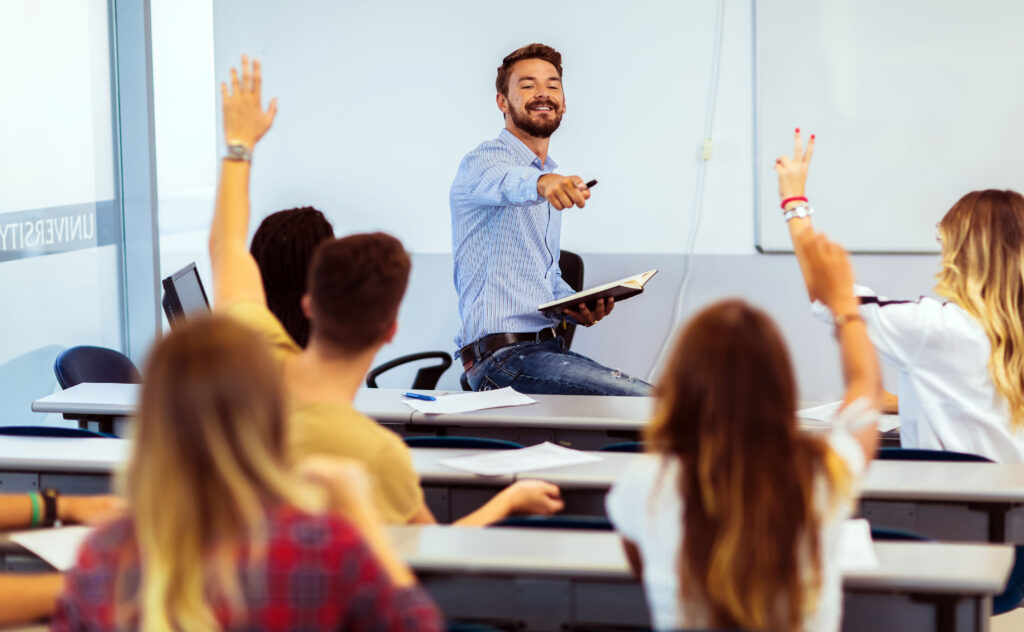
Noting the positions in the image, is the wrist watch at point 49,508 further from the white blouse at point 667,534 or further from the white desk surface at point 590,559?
the white blouse at point 667,534

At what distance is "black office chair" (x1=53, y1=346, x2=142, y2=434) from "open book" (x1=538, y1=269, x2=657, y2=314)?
1.36m

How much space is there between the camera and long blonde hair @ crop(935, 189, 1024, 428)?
244 centimetres

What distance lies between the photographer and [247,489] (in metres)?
1.10

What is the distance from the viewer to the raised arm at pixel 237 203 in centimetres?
192

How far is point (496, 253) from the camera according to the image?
11.6 feet

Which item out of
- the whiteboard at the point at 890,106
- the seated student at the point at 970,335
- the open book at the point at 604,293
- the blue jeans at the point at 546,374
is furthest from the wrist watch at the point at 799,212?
the whiteboard at the point at 890,106

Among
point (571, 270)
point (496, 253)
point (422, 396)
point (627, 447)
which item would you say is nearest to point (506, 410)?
point (422, 396)

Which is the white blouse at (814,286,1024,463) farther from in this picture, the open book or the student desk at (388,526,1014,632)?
the open book

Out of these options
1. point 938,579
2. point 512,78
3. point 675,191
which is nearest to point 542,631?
point 938,579

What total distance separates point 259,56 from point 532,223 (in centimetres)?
241

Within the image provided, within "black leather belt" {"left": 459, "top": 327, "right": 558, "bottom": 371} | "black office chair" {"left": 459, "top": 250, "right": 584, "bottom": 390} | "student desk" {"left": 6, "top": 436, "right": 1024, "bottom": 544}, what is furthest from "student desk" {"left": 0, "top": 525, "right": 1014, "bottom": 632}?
"black office chair" {"left": 459, "top": 250, "right": 584, "bottom": 390}

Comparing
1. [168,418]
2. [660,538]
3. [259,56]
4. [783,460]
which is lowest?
[660,538]

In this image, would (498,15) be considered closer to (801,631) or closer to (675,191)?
(675,191)

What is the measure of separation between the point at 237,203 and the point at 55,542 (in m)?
0.69
